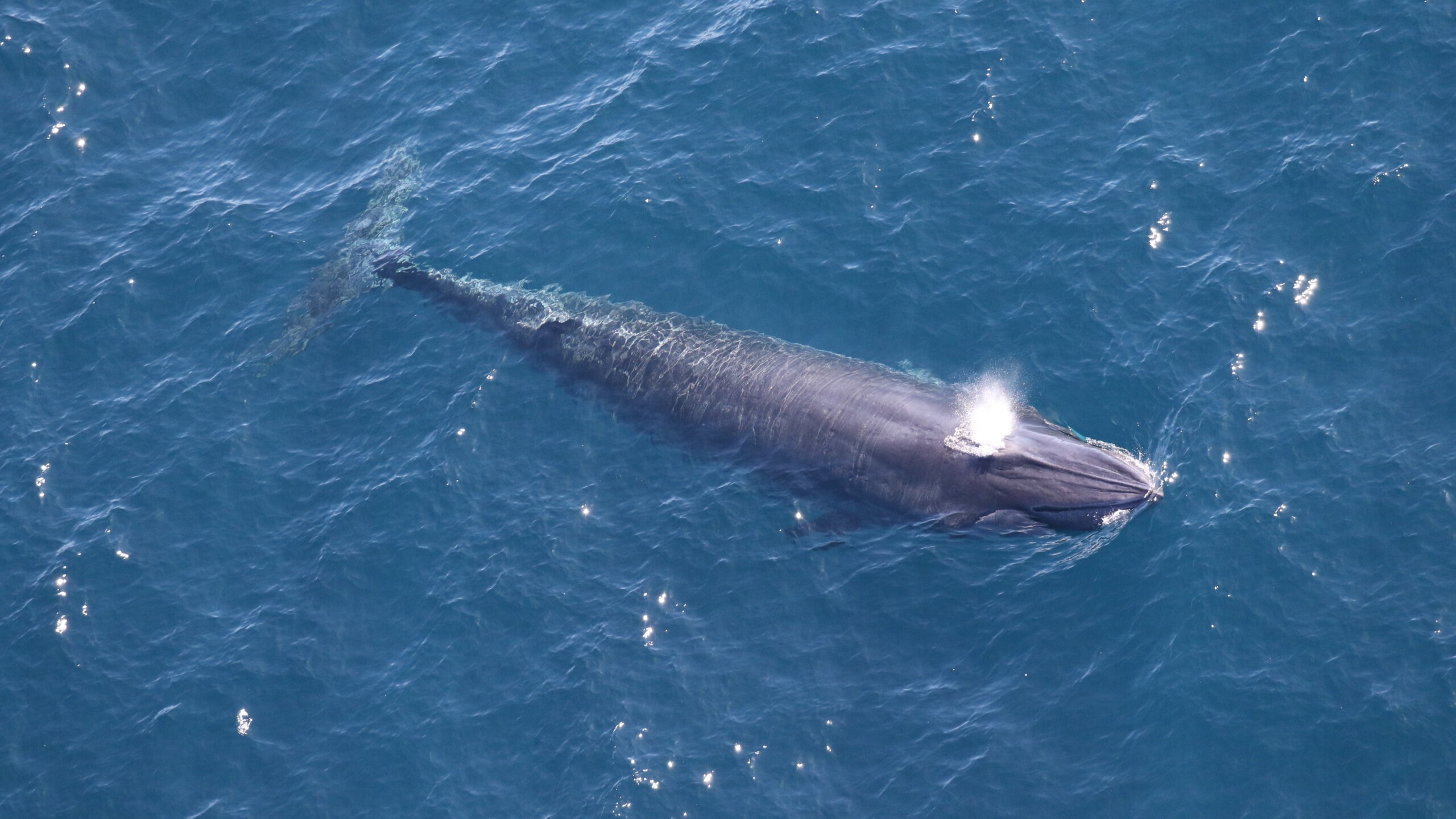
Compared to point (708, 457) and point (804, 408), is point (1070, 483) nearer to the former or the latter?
point (804, 408)

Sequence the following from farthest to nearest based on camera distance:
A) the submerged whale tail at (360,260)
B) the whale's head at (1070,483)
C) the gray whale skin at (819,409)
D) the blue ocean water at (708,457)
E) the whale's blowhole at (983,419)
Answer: the submerged whale tail at (360,260) < the whale's blowhole at (983,419) < the gray whale skin at (819,409) < the whale's head at (1070,483) < the blue ocean water at (708,457)

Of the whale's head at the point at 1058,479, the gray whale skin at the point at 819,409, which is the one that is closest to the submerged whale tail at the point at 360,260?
the gray whale skin at the point at 819,409

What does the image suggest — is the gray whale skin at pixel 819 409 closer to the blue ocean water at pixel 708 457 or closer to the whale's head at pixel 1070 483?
the whale's head at pixel 1070 483

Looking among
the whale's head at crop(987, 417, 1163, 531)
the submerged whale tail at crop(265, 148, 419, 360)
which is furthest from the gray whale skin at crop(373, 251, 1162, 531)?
the submerged whale tail at crop(265, 148, 419, 360)

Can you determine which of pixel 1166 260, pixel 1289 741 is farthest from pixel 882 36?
pixel 1289 741

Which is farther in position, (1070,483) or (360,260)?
(360,260)

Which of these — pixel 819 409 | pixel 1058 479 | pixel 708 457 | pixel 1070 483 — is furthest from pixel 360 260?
pixel 1070 483
